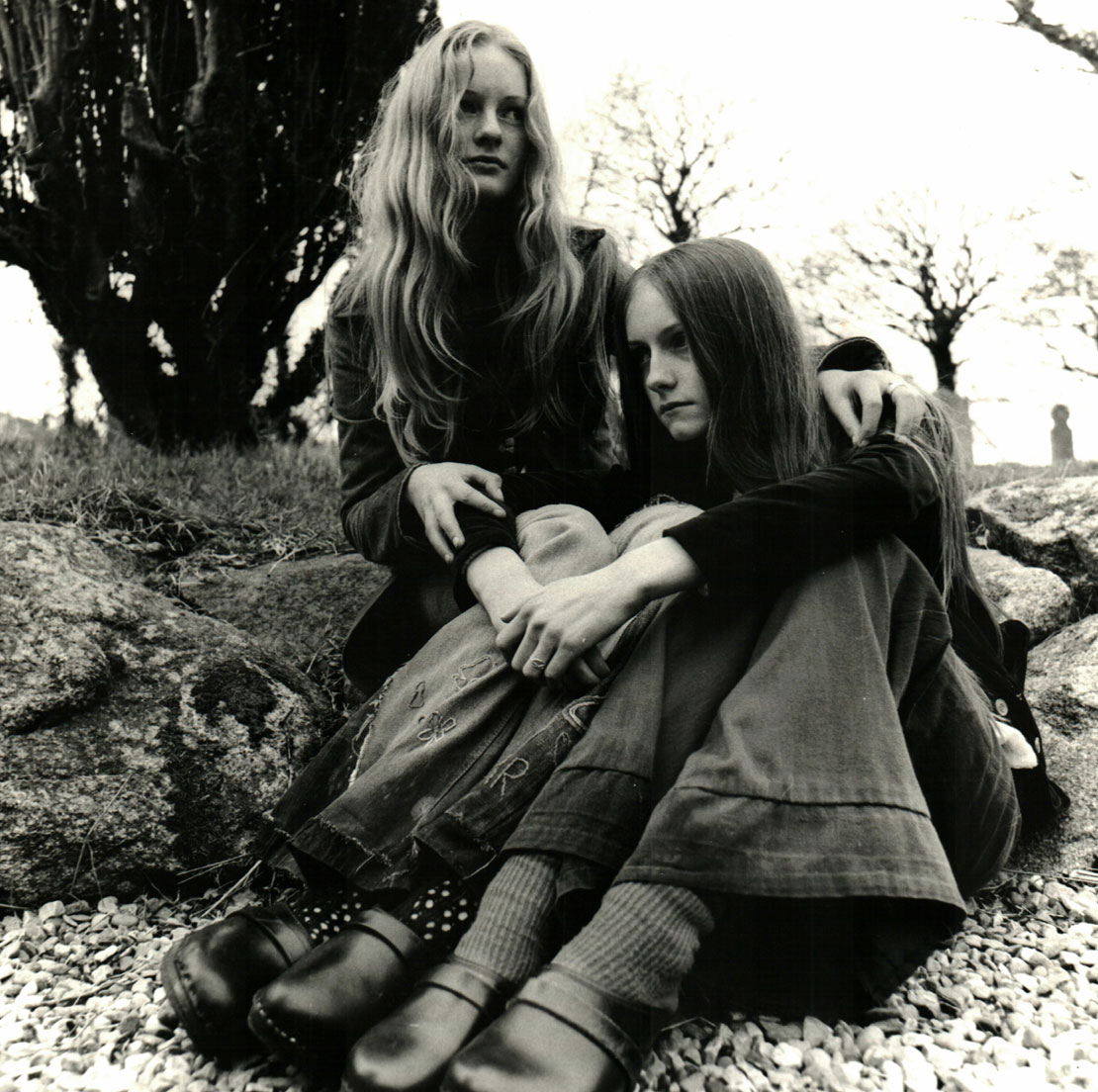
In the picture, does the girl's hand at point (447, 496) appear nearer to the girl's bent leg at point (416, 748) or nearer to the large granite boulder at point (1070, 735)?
the girl's bent leg at point (416, 748)

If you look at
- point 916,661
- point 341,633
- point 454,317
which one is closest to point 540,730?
point 916,661

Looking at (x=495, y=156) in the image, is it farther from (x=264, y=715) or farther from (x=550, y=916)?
(x=550, y=916)

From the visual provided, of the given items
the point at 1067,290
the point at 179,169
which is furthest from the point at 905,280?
the point at 179,169

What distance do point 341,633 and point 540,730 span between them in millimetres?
1217

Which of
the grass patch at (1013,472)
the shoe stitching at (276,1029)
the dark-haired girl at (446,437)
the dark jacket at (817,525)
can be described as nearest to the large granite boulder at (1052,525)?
the grass patch at (1013,472)

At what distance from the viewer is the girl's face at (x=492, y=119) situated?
2.19 metres

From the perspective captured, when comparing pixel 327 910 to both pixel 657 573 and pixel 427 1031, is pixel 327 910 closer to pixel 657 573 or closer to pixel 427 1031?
pixel 427 1031

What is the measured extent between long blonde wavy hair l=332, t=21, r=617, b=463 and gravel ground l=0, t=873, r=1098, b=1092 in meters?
1.05

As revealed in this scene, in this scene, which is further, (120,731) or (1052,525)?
(1052,525)

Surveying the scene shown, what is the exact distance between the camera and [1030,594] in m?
3.01

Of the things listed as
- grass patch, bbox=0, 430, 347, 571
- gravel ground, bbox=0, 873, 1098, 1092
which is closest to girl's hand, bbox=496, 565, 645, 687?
gravel ground, bbox=0, 873, 1098, 1092

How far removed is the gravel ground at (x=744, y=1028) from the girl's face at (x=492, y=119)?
1548mm

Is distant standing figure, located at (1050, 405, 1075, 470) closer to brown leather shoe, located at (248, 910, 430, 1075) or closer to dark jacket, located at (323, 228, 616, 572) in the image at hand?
dark jacket, located at (323, 228, 616, 572)

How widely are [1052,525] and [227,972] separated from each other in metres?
2.76
